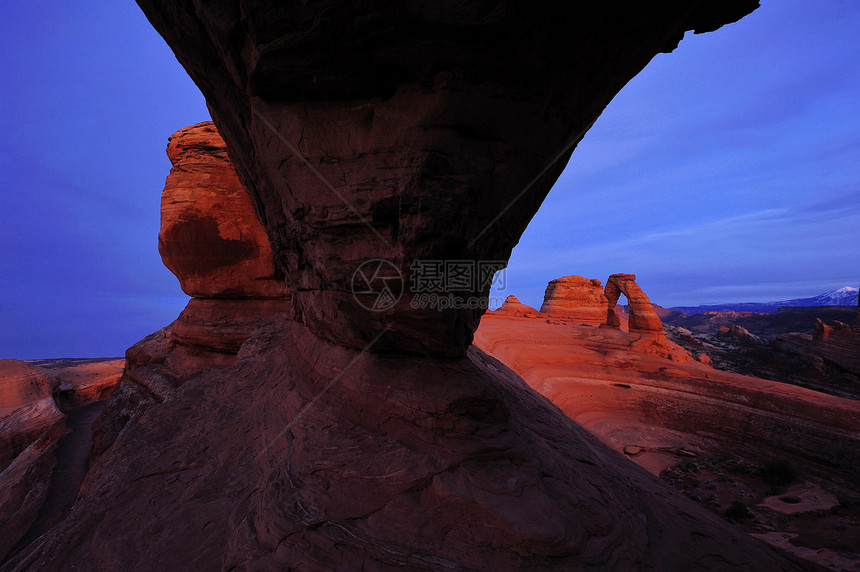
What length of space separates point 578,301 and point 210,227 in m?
31.5

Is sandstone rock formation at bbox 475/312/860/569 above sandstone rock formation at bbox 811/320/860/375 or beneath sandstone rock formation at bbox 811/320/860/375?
beneath

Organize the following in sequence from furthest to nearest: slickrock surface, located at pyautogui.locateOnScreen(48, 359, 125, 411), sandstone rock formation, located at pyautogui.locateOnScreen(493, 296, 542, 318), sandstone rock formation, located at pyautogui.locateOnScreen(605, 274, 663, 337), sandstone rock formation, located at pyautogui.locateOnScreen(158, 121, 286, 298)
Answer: sandstone rock formation, located at pyautogui.locateOnScreen(493, 296, 542, 318) → sandstone rock formation, located at pyautogui.locateOnScreen(605, 274, 663, 337) → slickrock surface, located at pyautogui.locateOnScreen(48, 359, 125, 411) → sandstone rock formation, located at pyautogui.locateOnScreen(158, 121, 286, 298)

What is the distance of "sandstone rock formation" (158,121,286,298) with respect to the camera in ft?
29.4

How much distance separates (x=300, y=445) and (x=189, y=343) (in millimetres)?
9213

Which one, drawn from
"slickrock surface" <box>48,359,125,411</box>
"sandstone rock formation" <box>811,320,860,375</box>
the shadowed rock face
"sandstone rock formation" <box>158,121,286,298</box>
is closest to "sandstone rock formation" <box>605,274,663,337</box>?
"sandstone rock formation" <box>811,320,860,375</box>

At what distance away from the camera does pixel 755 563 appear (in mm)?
2740

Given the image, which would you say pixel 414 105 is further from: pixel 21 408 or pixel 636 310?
pixel 636 310

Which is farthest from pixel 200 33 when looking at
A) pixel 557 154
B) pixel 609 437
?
pixel 609 437

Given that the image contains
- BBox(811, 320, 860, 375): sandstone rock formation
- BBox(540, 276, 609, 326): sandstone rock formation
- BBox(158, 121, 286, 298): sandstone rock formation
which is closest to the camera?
BBox(158, 121, 286, 298): sandstone rock formation

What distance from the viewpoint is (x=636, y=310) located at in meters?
19.0

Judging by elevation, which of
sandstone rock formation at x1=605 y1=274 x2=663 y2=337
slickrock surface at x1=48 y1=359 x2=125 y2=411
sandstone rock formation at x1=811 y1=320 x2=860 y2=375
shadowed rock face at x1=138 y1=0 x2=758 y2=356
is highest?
shadowed rock face at x1=138 y1=0 x2=758 y2=356

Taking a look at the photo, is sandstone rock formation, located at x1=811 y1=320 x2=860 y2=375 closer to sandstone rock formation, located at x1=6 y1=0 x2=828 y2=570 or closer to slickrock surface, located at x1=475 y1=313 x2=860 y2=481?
slickrock surface, located at x1=475 y1=313 x2=860 y2=481

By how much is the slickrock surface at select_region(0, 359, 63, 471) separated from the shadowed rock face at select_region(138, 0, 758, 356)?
1477 centimetres

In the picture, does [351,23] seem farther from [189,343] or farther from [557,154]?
[189,343]
